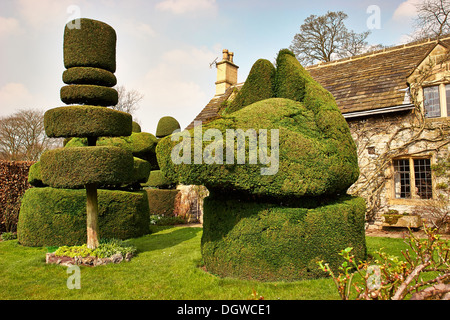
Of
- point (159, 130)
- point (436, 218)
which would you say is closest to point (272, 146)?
point (436, 218)

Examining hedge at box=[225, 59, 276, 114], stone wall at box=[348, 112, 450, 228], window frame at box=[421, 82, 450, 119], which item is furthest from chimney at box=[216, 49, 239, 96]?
hedge at box=[225, 59, 276, 114]

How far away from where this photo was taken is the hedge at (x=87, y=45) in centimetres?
746

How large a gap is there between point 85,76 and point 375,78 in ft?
37.0

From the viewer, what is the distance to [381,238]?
916 cm

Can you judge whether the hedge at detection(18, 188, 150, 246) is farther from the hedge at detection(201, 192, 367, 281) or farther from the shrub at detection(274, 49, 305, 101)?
the shrub at detection(274, 49, 305, 101)

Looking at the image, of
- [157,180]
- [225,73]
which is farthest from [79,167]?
[225,73]

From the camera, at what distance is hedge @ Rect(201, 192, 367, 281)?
5.10 meters

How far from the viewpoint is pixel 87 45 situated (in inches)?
295

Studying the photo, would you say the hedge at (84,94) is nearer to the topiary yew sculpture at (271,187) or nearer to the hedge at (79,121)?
the hedge at (79,121)

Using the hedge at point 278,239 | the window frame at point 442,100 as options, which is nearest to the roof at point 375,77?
the window frame at point 442,100

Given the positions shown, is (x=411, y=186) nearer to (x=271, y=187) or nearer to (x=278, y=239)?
(x=278, y=239)

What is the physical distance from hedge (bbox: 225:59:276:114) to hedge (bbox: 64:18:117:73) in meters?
3.73
